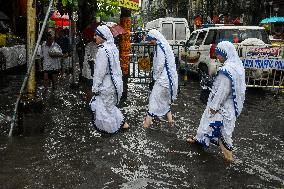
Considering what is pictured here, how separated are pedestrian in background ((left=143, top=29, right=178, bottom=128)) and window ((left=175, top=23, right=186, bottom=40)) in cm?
1574

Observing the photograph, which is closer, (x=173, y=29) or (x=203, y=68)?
(x=203, y=68)

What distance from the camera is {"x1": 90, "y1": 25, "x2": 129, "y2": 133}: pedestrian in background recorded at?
24.4ft

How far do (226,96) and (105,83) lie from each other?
2220 millimetres

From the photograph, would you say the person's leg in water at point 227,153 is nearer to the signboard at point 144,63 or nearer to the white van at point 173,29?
the signboard at point 144,63

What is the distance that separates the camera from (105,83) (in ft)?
24.9

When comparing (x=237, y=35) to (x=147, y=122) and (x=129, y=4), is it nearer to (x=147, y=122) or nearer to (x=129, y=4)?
(x=129, y=4)

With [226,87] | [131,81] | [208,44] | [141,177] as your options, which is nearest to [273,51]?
[208,44]

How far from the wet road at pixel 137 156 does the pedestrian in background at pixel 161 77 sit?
457mm

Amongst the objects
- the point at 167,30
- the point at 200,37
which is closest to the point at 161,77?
the point at 200,37

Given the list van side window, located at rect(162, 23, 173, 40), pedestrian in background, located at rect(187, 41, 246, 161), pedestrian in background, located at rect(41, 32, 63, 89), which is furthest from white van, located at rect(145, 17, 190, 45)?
pedestrian in background, located at rect(187, 41, 246, 161)

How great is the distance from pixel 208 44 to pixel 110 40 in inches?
350

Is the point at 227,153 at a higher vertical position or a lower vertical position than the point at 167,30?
lower

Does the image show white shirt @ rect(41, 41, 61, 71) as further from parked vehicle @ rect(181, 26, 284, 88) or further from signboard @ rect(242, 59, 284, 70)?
signboard @ rect(242, 59, 284, 70)

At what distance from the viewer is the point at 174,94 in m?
8.61
